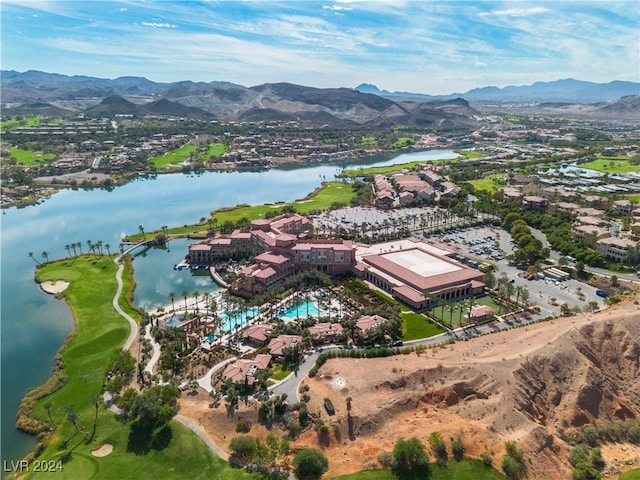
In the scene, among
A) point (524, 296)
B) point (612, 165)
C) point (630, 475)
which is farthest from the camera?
point (612, 165)

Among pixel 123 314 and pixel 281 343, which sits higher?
pixel 281 343

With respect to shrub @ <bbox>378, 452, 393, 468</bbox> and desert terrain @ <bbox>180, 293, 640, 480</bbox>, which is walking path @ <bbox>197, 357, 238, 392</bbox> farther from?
shrub @ <bbox>378, 452, 393, 468</bbox>

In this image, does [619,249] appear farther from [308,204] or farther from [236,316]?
[308,204]

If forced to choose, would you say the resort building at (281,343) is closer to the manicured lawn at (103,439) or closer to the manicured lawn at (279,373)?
the manicured lawn at (279,373)

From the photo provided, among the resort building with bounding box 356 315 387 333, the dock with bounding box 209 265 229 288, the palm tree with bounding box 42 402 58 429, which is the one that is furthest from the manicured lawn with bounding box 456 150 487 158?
the palm tree with bounding box 42 402 58 429

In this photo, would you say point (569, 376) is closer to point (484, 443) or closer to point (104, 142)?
point (484, 443)

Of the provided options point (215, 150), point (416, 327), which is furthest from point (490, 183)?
point (215, 150)

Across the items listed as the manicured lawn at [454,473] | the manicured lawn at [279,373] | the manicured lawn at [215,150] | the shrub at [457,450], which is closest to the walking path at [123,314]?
the manicured lawn at [279,373]
